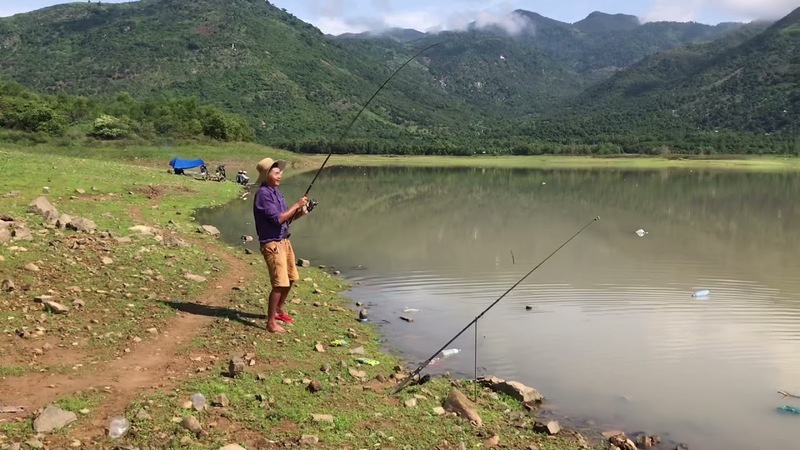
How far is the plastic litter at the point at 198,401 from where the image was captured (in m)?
Result: 6.05

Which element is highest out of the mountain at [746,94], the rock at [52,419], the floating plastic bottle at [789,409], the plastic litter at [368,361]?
the mountain at [746,94]

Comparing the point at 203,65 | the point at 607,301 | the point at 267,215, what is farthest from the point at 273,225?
the point at 203,65

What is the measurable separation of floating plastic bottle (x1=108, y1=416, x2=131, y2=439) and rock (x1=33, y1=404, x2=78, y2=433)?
352mm

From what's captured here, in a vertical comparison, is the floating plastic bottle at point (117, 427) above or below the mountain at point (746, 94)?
below

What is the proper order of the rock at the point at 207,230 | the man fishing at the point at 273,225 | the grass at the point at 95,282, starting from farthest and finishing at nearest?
1. the rock at the point at 207,230
2. the man fishing at the point at 273,225
3. the grass at the point at 95,282

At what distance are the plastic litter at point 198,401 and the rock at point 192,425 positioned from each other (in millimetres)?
344

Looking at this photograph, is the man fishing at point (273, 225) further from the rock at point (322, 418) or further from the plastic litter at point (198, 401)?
the rock at point (322, 418)

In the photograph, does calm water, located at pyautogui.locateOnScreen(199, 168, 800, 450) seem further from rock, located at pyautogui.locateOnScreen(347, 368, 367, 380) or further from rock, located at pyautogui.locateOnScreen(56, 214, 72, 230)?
rock, located at pyautogui.locateOnScreen(56, 214, 72, 230)

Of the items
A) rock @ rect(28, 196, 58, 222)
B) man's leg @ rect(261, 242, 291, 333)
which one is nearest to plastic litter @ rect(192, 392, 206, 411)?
man's leg @ rect(261, 242, 291, 333)

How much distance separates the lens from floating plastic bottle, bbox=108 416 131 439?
5.36 m

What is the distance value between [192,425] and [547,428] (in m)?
3.72

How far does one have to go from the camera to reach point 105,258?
10.9 metres

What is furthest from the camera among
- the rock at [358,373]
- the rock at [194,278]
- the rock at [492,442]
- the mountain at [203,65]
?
the mountain at [203,65]

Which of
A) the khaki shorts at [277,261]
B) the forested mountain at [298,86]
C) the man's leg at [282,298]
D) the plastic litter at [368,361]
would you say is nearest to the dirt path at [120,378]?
the man's leg at [282,298]
